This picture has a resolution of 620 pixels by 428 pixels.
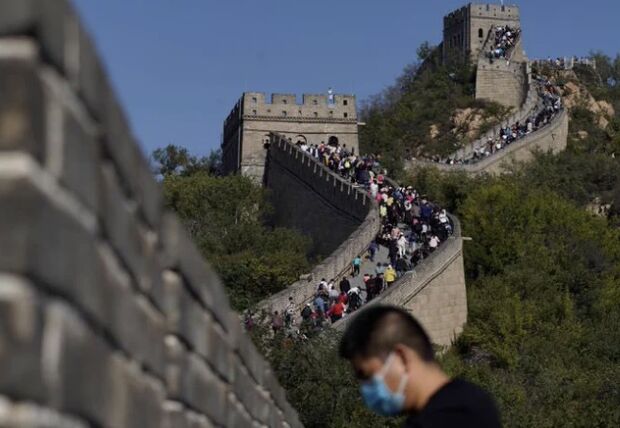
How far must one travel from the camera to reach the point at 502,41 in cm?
7444

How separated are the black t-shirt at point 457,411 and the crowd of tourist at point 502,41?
68.3 meters

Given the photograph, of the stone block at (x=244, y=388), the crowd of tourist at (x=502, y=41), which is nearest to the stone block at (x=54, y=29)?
the stone block at (x=244, y=388)

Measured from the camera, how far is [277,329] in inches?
923

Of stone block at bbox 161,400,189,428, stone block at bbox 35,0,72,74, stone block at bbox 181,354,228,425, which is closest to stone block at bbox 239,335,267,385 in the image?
stone block at bbox 181,354,228,425

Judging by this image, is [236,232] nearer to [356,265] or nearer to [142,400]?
[356,265]

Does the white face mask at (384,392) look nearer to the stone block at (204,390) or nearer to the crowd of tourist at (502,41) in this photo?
the stone block at (204,390)

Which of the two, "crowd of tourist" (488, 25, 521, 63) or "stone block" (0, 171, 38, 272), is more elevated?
"crowd of tourist" (488, 25, 521, 63)

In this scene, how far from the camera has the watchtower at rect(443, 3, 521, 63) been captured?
77.5m

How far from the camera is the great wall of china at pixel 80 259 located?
241cm

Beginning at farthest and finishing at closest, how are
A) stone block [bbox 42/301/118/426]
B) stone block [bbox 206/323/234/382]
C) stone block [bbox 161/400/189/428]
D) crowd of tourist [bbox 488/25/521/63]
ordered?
crowd of tourist [bbox 488/25/521/63], stone block [bbox 206/323/234/382], stone block [bbox 161/400/189/428], stone block [bbox 42/301/118/426]

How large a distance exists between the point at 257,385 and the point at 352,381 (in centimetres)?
1466

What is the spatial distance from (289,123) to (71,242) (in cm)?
5453

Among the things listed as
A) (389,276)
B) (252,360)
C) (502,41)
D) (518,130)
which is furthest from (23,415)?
(502,41)

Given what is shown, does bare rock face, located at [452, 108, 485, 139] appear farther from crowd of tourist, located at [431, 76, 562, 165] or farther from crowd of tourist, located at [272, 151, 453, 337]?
crowd of tourist, located at [272, 151, 453, 337]
